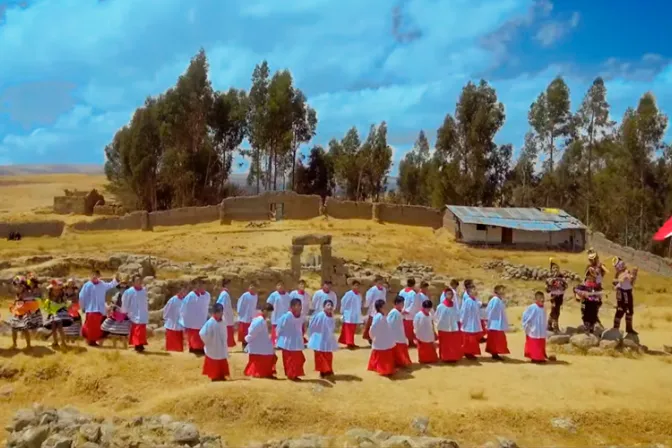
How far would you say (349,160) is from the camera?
54.4 m

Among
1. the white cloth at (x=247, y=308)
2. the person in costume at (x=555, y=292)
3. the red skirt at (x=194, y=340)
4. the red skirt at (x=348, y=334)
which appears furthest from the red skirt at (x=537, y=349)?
the red skirt at (x=194, y=340)

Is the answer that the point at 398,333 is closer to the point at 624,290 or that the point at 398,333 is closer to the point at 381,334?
the point at 381,334

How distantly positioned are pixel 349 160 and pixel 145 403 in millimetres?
44729

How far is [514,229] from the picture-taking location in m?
41.9

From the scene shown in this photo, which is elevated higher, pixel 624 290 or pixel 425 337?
pixel 624 290

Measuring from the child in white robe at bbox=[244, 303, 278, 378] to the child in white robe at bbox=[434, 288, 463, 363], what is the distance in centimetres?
354

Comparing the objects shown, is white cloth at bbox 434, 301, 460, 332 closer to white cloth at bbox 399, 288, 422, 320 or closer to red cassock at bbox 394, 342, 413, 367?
red cassock at bbox 394, 342, 413, 367

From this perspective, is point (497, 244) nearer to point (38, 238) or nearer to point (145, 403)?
point (38, 238)

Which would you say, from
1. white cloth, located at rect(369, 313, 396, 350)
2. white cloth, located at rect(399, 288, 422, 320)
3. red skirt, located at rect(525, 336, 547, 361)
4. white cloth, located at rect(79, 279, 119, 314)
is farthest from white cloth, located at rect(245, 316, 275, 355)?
red skirt, located at rect(525, 336, 547, 361)

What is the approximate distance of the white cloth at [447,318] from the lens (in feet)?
43.6

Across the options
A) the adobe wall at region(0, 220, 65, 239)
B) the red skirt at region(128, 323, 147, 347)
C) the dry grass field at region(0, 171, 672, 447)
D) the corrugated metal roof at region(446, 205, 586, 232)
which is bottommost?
the dry grass field at region(0, 171, 672, 447)

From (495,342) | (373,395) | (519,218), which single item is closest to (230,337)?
(373,395)

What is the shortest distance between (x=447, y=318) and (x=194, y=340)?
193 inches

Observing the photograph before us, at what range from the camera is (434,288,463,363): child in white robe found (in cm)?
1330
